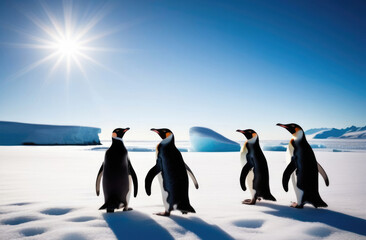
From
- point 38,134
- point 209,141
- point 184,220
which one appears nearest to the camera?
point 184,220

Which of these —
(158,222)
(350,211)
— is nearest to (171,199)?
(158,222)

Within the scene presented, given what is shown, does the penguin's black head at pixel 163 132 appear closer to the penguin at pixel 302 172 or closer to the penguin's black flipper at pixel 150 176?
the penguin's black flipper at pixel 150 176

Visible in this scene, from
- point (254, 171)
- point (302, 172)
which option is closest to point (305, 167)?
point (302, 172)

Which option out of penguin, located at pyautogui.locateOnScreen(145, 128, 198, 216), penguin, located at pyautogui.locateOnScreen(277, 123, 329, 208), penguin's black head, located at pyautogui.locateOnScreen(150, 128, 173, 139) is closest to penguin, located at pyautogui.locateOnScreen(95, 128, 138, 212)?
penguin, located at pyautogui.locateOnScreen(145, 128, 198, 216)

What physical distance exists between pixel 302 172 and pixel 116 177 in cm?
193

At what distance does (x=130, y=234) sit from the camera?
5.62 ft

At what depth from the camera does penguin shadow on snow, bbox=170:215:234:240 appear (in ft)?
5.57

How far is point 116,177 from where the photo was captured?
2.34 meters

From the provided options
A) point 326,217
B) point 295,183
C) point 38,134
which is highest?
point 38,134

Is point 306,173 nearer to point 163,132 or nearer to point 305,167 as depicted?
point 305,167

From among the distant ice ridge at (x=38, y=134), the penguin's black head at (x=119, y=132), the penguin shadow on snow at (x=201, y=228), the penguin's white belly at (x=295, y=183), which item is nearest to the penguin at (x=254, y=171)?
the penguin's white belly at (x=295, y=183)

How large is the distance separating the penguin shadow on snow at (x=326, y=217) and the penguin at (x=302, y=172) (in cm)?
11

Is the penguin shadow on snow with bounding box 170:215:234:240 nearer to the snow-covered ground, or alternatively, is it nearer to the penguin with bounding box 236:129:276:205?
the snow-covered ground

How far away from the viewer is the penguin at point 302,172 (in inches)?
97.4
